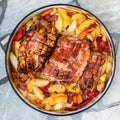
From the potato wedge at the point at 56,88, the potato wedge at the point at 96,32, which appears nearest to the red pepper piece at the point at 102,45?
the potato wedge at the point at 96,32

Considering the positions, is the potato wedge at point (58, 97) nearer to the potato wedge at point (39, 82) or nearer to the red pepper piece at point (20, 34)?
the potato wedge at point (39, 82)

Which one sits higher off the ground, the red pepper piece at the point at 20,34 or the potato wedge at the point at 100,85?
the red pepper piece at the point at 20,34

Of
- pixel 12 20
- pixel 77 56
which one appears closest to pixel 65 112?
pixel 77 56

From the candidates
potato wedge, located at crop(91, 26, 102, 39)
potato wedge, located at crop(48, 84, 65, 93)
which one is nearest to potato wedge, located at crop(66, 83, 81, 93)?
potato wedge, located at crop(48, 84, 65, 93)

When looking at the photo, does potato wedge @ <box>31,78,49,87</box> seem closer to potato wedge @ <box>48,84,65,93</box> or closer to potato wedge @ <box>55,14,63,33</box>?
potato wedge @ <box>48,84,65,93</box>

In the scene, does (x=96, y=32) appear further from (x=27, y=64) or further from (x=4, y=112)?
(x=4, y=112)

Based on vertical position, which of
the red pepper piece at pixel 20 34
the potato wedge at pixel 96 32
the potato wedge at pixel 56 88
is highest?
the red pepper piece at pixel 20 34
